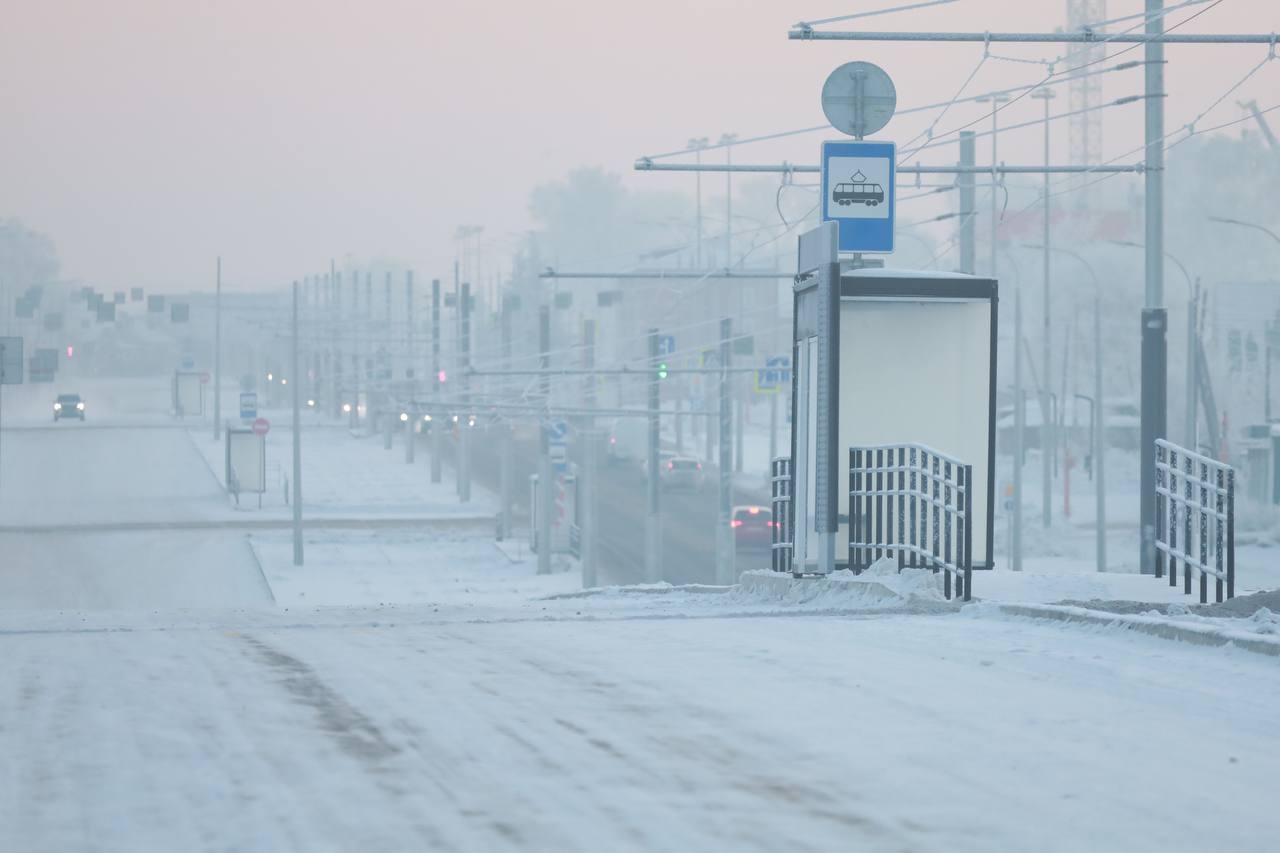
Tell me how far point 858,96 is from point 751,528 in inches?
1401

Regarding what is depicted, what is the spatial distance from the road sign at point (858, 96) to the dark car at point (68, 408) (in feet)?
284

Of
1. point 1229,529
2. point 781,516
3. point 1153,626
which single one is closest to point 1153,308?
point 781,516

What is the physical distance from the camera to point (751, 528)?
163 ft

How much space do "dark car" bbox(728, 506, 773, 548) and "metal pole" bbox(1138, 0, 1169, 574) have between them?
27677 millimetres

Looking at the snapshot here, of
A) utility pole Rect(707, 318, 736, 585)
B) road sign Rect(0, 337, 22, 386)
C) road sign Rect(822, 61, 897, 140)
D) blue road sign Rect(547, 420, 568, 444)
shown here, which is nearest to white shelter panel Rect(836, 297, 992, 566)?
road sign Rect(822, 61, 897, 140)

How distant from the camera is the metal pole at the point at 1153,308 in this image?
21.0m

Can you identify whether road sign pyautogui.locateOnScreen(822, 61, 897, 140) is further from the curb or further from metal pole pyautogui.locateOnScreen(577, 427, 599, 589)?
metal pole pyautogui.locateOnScreen(577, 427, 599, 589)

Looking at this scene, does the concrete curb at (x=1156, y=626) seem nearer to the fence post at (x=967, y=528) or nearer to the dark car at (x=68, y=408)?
the fence post at (x=967, y=528)

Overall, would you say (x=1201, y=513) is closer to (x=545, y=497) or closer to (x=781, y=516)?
(x=781, y=516)

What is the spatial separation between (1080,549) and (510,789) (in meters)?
44.1

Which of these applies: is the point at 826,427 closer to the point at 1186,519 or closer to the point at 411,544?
the point at 1186,519

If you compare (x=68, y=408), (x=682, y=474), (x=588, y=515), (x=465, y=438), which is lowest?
(x=682, y=474)

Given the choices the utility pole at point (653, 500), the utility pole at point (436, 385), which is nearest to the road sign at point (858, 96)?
the utility pole at point (653, 500)

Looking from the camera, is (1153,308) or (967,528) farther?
(1153,308)
